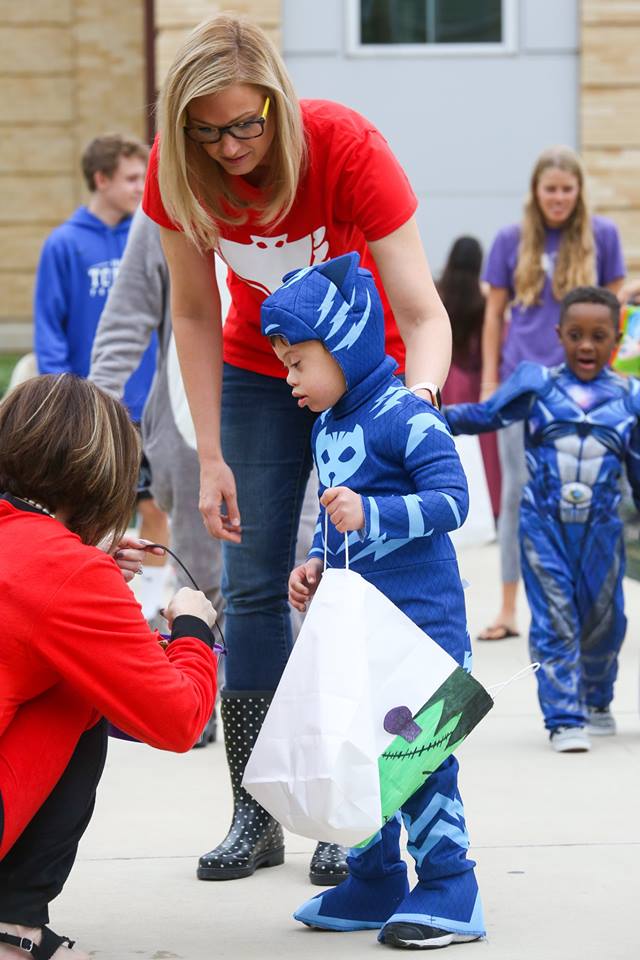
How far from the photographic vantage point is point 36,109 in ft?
74.7

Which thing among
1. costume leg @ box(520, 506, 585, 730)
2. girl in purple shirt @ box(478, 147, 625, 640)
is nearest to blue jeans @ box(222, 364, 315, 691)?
costume leg @ box(520, 506, 585, 730)

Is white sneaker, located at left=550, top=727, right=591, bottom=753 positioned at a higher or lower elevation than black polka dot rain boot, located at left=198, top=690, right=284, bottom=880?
lower

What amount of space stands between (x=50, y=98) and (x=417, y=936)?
20.9m

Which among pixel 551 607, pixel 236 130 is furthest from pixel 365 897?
pixel 551 607

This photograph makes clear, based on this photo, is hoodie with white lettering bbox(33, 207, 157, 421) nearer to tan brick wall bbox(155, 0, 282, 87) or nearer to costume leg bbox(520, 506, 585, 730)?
costume leg bbox(520, 506, 585, 730)

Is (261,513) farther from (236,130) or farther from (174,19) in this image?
(174,19)

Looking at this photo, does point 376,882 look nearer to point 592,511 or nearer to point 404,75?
point 592,511

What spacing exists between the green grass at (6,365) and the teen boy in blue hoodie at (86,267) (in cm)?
1199

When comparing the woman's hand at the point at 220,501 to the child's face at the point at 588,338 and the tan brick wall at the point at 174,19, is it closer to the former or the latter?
the child's face at the point at 588,338

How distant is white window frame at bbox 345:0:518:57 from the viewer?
41.0 ft

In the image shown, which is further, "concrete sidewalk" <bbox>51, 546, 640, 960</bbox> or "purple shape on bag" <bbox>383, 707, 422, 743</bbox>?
"concrete sidewalk" <bbox>51, 546, 640, 960</bbox>

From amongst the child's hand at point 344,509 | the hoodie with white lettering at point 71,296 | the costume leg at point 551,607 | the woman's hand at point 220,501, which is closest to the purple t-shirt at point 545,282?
the hoodie with white lettering at point 71,296

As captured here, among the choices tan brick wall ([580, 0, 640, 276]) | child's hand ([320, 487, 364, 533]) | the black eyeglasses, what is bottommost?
child's hand ([320, 487, 364, 533])

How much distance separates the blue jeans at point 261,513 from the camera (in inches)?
148
